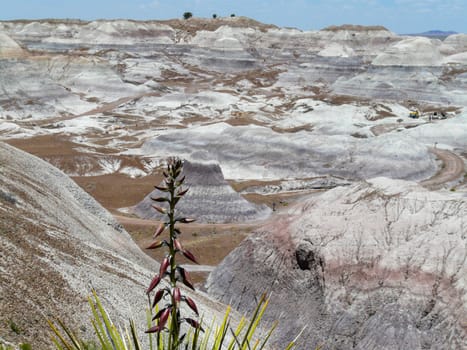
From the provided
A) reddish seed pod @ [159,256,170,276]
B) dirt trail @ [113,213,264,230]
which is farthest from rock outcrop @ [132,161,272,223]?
reddish seed pod @ [159,256,170,276]

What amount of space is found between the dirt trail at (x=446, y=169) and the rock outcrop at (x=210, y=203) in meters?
22.8

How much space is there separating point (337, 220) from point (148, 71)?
438 feet

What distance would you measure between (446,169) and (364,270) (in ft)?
165

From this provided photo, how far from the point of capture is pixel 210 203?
46531 millimetres

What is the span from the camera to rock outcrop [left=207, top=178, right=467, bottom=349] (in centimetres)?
1884

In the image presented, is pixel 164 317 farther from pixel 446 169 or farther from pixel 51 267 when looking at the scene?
pixel 446 169

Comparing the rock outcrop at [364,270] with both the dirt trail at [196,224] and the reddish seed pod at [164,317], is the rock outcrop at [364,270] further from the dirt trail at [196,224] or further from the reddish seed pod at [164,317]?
the dirt trail at [196,224]

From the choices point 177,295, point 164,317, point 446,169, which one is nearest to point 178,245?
point 177,295

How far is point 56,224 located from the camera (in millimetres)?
23344

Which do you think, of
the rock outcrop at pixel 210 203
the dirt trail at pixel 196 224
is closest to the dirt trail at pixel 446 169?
the rock outcrop at pixel 210 203

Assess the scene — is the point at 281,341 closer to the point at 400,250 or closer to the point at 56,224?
the point at 400,250

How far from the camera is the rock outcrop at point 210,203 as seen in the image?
45.8 meters

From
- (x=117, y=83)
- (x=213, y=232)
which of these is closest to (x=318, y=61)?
(x=117, y=83)

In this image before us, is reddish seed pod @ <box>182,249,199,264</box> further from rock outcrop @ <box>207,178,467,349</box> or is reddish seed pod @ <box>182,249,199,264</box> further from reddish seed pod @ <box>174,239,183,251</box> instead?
rock outcrop @ <box>207,178,467,349</box>
